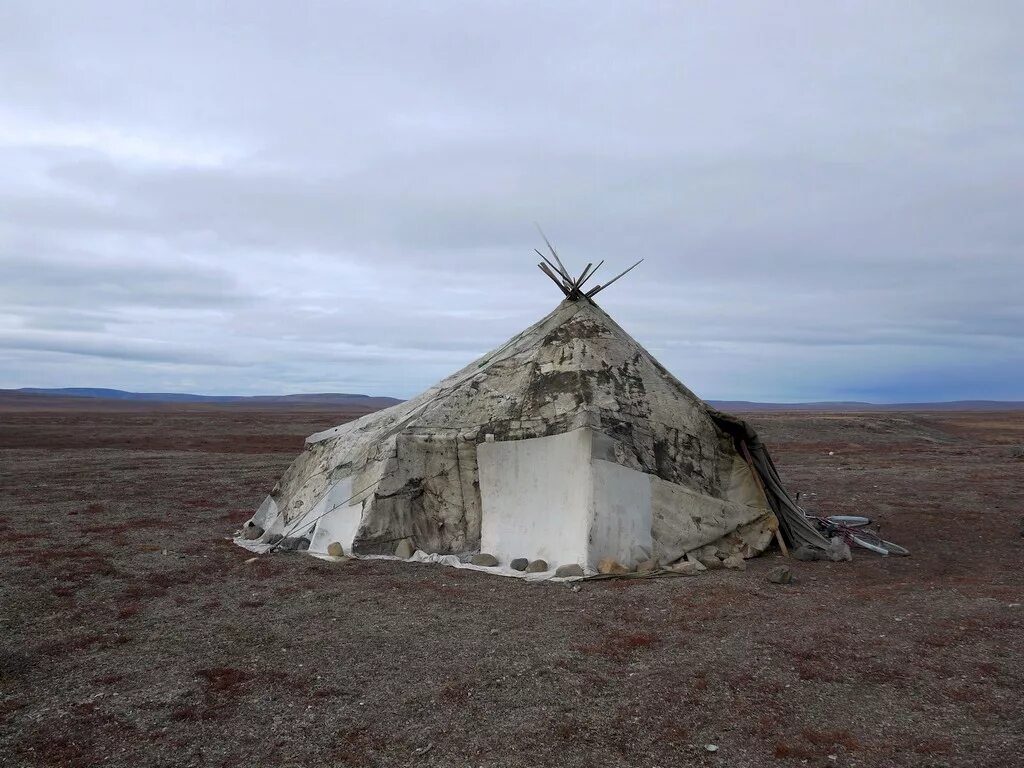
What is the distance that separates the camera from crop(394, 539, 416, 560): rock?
1125cm

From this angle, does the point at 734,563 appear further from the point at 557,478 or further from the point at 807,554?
the point at 557,478

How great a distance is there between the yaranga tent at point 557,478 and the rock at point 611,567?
0.09 meters

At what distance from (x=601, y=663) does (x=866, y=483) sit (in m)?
16.5

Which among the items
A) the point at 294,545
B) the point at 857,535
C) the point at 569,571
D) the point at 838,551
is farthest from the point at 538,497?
the point at 857,535

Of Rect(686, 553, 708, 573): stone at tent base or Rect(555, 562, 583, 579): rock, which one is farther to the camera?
Rect(686, 553, 708, 573): stone at tent base

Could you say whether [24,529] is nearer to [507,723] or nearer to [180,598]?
[180,598]

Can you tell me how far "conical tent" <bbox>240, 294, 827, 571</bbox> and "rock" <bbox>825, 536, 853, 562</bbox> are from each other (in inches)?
10.6

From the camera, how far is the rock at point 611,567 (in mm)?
10195

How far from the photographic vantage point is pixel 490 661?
23.3 feet

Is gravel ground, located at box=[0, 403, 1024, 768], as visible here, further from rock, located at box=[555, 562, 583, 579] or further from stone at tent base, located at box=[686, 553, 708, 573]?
rock, located at box=[555, 562, 583, 579]

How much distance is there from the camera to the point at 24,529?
1366 centimetres

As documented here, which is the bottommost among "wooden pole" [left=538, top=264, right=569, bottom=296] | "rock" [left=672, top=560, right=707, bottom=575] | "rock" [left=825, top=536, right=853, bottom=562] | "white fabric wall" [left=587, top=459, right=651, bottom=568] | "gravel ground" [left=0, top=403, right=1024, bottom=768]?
"gravel ground" [left=0, top=403, right=1024, bottom=768]

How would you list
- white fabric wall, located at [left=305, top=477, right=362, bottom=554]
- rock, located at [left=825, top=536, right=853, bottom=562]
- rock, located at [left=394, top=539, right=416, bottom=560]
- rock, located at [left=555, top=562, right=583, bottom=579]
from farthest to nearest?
white fabric wall, located at [left=305, top=477, right=362, bottom=554], rock, located at [left=825, top=536, right=853, bottom=562], rock, located at [left=394, top=539, right=416, bottom=560], rock, located at [left=555, top=562, right=583, bottom=579]

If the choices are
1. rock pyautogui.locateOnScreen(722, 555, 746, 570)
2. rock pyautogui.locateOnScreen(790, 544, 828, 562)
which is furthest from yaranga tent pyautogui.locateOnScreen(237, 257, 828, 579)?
rock pyautogui.locateOnScreen(790, 544, 828, 562)
